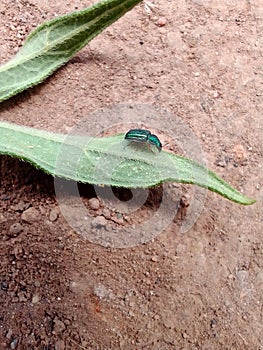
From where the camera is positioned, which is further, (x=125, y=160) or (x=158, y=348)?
(x=125, y=160)

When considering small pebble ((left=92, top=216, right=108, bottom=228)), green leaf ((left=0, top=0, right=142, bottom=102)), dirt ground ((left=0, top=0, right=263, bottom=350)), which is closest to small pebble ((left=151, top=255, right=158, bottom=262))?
dirt ground ((left=0, top=0, right=263, bottom=350))

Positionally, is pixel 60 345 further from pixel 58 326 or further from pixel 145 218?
pixel 145 218

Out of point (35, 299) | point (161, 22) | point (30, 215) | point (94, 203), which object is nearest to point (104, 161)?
point (94, 203)

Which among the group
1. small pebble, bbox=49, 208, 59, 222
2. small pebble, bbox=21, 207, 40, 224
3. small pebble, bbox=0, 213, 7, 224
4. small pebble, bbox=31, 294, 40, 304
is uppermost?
small pebble, bbox=49, 208, 59, 222

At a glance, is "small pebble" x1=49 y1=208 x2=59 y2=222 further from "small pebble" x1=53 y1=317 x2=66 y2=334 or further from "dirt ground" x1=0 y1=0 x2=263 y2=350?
"small pebble" x1=53 y1=317 x2=66 y2=334

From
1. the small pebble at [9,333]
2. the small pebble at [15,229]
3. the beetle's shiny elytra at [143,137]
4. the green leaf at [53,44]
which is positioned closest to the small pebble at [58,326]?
the small pebble at [9,333]

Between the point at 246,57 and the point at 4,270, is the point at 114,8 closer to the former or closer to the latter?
Result: the point at 246,57

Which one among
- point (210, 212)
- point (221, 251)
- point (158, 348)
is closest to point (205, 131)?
point (210, 212)
